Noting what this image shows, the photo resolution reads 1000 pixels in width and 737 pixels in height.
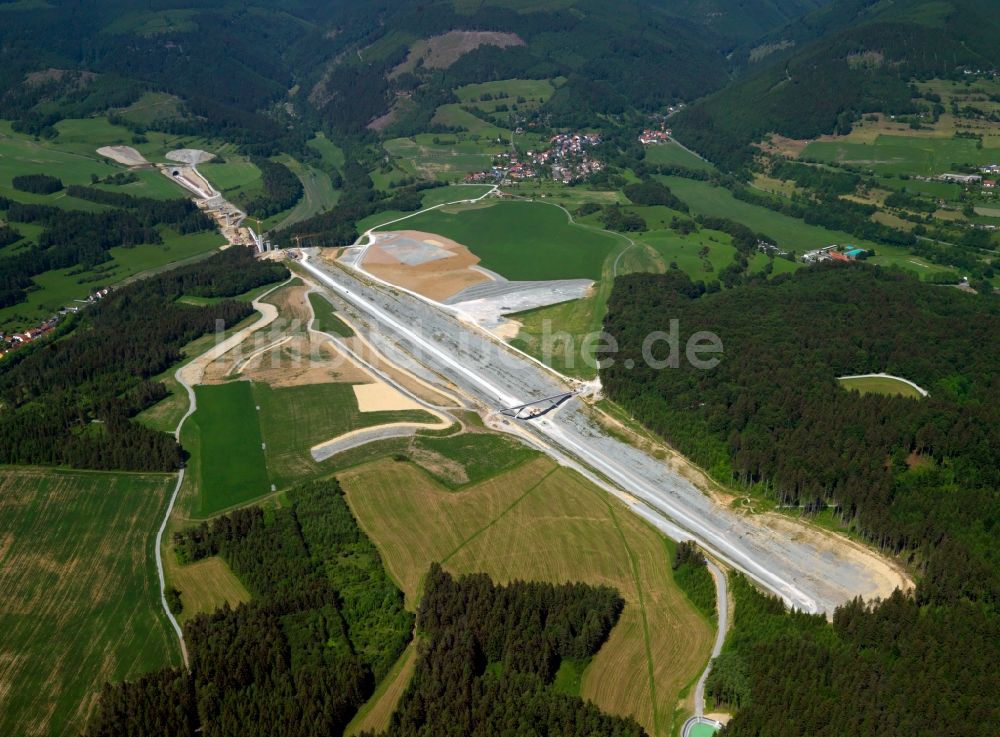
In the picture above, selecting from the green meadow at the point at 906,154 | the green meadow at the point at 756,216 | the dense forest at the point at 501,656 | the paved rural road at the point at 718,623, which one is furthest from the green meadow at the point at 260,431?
the green meadow at the point at 906,154

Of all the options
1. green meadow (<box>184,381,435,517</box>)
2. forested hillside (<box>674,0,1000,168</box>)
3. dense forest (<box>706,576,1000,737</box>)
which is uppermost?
forested hillside (<box>674,0,1000,168</box>)

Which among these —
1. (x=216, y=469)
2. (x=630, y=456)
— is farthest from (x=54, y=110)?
(x=630, y=456)

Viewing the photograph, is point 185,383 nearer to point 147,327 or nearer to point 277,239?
point 147,327

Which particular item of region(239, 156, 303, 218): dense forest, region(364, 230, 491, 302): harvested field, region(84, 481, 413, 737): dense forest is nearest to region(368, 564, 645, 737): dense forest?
region(84, 481, 413, 737): dense forest

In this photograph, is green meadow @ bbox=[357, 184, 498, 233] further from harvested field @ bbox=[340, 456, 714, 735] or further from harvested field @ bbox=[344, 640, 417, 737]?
harvested field @ bbox=[344, 640, 417, 737]

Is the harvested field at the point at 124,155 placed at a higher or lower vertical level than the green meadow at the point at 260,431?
higher

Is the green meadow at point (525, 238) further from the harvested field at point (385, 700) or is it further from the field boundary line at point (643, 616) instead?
the harvested field at point (385, 700)
